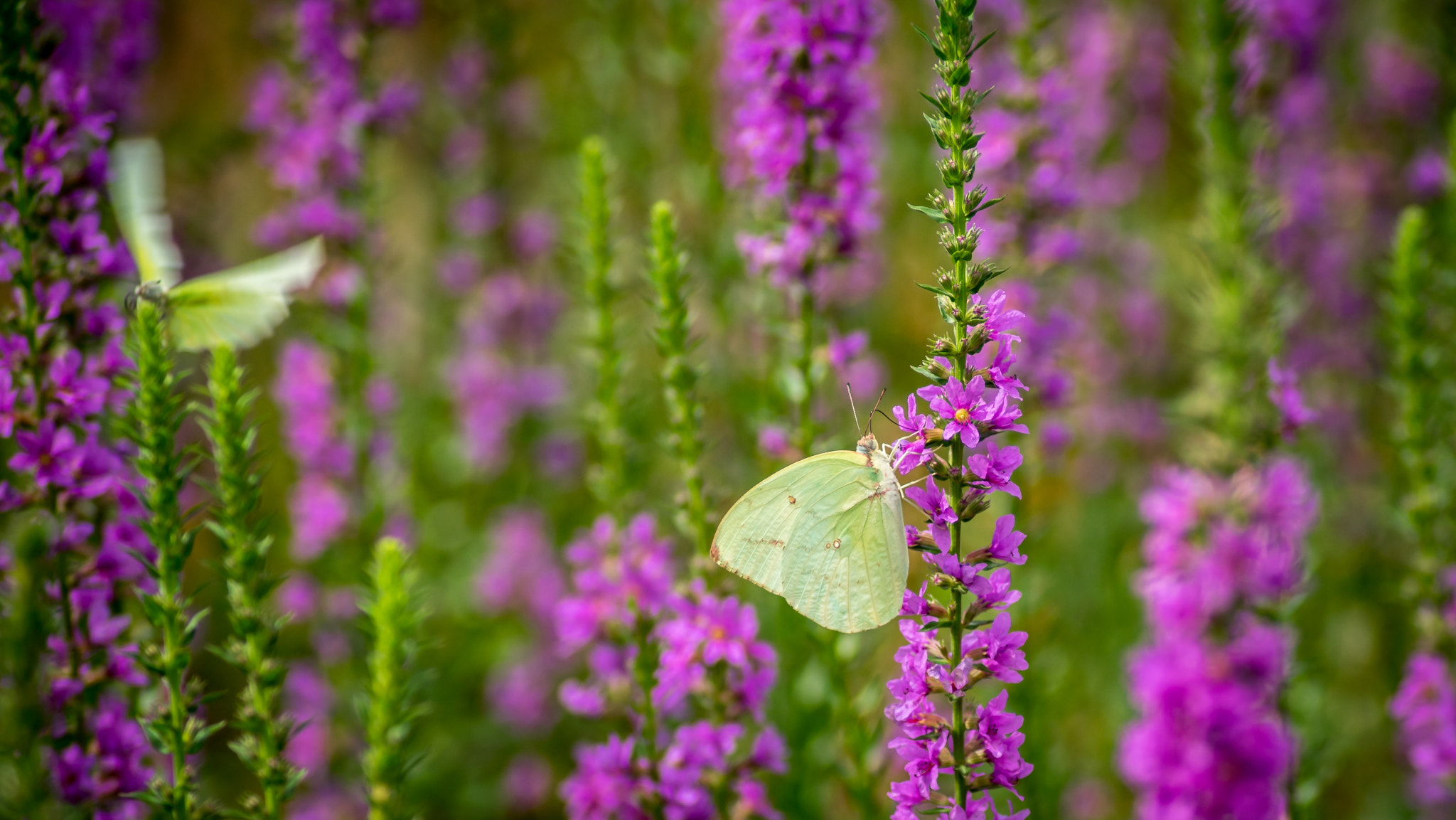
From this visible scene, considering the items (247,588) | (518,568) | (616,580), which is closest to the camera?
(247,588)

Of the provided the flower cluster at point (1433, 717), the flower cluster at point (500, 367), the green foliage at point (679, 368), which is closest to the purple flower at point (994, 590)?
the green foliage at point (679, 368)

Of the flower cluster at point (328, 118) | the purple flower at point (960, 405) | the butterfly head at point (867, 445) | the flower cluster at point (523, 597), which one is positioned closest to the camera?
the purple flower at point (960, 405)

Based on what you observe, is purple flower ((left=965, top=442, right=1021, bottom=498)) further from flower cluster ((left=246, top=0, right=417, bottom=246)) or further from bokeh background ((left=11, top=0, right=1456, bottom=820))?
flower cluster ((left=246, top=0, right=417, bottom=246))

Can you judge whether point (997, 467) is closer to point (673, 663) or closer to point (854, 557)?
point (854, 557)

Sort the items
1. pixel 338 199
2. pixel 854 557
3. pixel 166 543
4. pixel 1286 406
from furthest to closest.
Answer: pixel 338 199 → pixel 1286 406 → pixel 854 557 → pixel 166 543

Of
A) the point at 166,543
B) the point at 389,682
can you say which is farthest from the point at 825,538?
the point at 166,543

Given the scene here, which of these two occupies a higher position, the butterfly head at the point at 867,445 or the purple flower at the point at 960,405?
the purple flower at the point at 960,405

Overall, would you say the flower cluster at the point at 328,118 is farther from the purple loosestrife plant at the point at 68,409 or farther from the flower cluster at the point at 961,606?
the flower cluster at the point at 961,606
